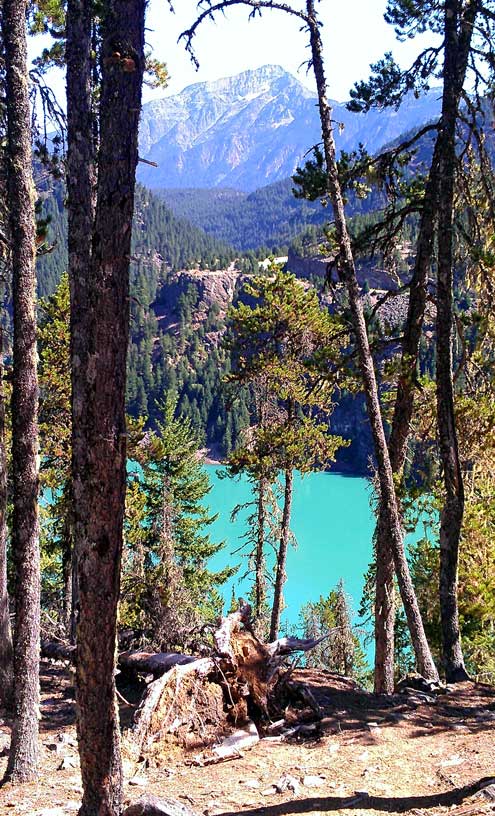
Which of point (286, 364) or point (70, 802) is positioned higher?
point (286, 364)

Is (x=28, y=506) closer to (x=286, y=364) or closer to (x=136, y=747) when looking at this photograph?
(x=136, y=747)

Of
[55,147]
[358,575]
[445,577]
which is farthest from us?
[358,575]

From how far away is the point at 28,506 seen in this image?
574 cm

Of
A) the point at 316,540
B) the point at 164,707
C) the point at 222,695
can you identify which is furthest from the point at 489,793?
the point at 316,540

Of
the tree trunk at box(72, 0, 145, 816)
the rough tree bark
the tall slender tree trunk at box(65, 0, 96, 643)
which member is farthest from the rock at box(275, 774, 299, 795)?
the rough tree bark

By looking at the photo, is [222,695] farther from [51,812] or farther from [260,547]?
[260,547]

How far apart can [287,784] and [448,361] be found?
4839 mm

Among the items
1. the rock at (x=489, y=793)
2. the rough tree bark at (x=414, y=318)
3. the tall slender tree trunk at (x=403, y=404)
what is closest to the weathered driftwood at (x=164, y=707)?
the rock at (x=489, y=793)

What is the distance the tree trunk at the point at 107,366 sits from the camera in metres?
3.54

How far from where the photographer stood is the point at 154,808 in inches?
152

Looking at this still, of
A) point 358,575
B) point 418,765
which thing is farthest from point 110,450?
point 358,575

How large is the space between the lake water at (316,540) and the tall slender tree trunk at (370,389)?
1933cm

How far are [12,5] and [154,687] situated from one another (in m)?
5.89

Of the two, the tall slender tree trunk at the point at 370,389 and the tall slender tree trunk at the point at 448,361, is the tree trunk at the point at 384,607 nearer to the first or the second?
the tall slender tree trunk at the point at 370,389
